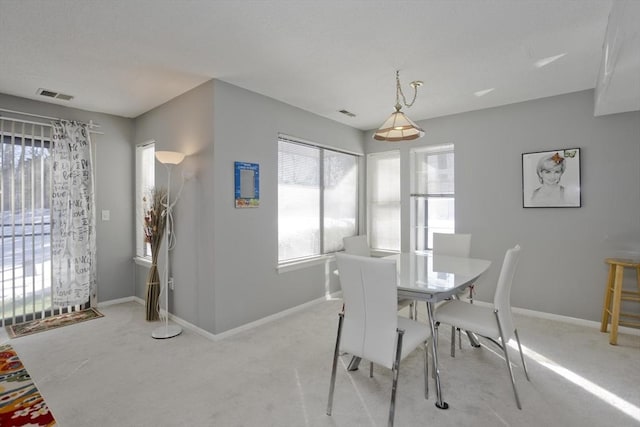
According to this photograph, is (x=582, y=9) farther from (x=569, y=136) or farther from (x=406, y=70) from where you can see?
(x=569, y=136)

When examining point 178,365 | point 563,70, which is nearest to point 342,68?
point 563,70

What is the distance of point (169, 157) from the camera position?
3.20 m

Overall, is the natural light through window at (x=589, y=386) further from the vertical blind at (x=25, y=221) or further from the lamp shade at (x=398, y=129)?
the vertical blind at (x=25, y=221)

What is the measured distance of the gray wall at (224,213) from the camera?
3119mm

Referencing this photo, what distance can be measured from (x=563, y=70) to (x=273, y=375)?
12.1ft

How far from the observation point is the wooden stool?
2.97 metres

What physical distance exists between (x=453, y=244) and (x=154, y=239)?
3357mm

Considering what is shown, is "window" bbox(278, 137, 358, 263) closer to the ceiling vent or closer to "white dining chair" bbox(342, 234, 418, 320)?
the ceiling vent

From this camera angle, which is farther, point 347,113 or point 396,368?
point 347,113

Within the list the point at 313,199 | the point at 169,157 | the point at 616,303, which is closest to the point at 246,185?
the point at 169,157

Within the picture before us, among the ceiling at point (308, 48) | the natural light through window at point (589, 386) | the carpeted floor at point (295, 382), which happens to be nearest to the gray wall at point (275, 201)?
the ceiling at point (308, 48)

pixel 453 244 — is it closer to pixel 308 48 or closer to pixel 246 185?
pixel 246 185

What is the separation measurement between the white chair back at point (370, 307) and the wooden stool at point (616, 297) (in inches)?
103

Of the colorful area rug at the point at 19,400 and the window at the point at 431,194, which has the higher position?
the window at the point at 431,194
